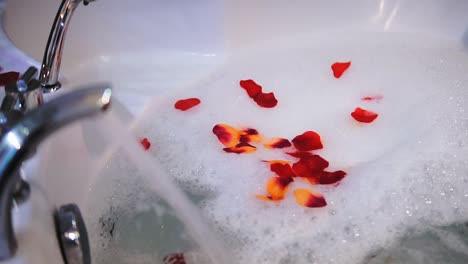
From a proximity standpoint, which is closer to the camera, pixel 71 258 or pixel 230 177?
pixel 71 258

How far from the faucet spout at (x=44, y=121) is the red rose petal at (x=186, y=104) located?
3.16ft

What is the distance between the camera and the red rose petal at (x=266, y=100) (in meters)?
1.61

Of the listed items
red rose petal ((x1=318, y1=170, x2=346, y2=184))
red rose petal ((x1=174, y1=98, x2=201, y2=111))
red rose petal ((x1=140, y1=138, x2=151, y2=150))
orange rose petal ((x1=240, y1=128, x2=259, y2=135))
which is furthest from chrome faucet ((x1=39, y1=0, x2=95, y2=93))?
red rose petal ((x1=318, y1=170, x2=346, y2=184))

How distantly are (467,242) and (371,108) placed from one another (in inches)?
20.2

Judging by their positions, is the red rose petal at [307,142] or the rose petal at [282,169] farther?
the red rose petal at [307,142]

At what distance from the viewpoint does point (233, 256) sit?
120 centimetres

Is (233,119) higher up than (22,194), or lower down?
lower down

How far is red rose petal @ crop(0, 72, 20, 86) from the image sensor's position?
1.17m

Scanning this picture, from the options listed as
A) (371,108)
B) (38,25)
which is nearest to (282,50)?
(371,108)

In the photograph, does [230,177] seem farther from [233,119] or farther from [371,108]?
[371,108]

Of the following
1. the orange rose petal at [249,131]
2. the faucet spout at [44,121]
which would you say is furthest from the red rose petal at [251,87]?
the faucet spout at [44,121]

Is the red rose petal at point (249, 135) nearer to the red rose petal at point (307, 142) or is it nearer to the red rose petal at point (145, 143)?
the red rose petal at point (307, 142)

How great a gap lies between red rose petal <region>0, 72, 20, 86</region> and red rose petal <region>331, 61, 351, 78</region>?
962 millimetres

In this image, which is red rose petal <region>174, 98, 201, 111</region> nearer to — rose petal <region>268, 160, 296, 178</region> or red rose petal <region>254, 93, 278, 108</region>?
red rose petal <region>254, 93, 278, 108</region>
